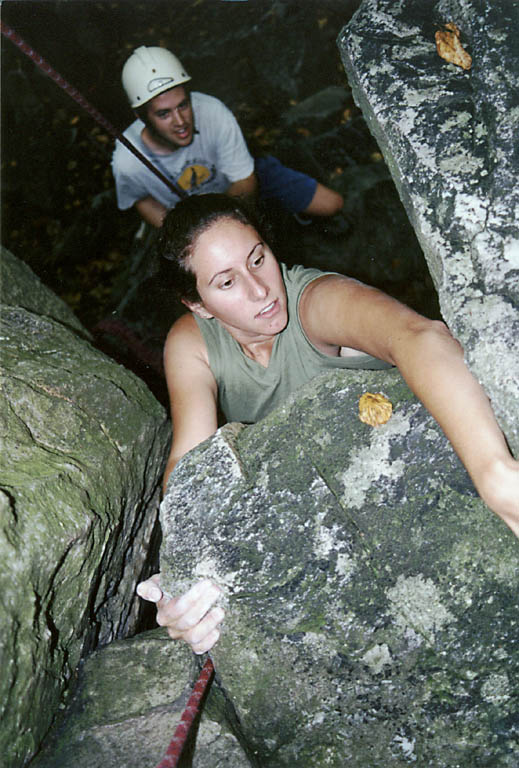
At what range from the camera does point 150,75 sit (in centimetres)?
368

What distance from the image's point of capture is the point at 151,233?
5332 mm

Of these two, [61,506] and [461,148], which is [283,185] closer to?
[461,148]

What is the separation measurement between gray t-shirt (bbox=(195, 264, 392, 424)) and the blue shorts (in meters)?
2.51

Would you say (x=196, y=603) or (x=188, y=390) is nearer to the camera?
(x=196, y=603)

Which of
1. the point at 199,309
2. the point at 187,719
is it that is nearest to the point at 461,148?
the point at 199,309

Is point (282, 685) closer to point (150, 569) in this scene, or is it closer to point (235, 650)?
point (235, 650)

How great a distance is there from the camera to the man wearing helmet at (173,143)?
363cm

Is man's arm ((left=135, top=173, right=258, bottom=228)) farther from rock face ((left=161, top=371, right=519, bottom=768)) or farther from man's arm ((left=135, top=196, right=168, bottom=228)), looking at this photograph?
rock face ((left=161, top=371, right=519, bottom=768))

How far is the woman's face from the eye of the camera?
1809 millimetres

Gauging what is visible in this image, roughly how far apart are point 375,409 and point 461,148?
2.30 ft

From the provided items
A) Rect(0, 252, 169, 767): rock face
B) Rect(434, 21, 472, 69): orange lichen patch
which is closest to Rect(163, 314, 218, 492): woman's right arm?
Rect(0, 252, 169, 767): rock face

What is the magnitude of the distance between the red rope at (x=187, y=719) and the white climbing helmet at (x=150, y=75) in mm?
3606

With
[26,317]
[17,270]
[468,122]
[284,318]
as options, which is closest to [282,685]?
[284,318]

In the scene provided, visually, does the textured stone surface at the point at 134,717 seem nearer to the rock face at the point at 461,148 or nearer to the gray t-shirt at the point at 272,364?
the gray t-shirt at the point at 272,364
